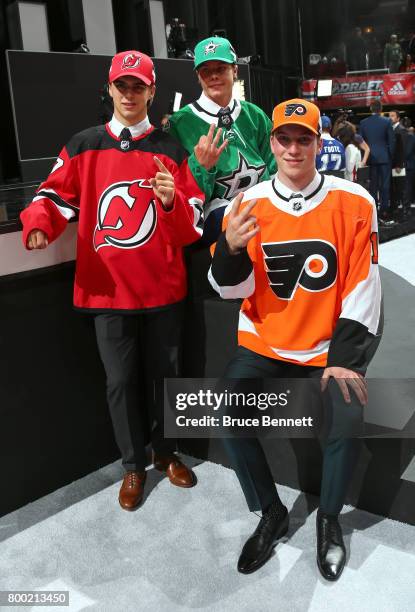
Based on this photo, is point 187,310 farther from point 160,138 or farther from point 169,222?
point 160,138

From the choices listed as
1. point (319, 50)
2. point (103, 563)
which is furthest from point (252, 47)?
point (103, 563)

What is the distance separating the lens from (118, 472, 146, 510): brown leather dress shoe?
83.9 inches

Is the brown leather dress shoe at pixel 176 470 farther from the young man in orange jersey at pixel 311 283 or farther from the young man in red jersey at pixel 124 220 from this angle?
the young man in orange jersey at pixel 311 283

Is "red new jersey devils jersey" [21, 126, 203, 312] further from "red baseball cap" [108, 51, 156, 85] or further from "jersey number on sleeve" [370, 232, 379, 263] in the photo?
"jersey number on sleeve" [370, 232, 379, 263]

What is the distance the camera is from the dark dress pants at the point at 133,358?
2100 mm

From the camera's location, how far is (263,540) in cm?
183

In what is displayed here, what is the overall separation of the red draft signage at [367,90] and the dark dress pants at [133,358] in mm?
11917

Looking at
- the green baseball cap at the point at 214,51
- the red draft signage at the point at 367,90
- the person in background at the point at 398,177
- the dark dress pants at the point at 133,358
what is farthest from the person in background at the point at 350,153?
the red draft signage at the point at 367,90

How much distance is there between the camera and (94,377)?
236 centimetres

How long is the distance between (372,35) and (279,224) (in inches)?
677

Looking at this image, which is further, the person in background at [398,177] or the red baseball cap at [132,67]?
the person in background at [398,177]

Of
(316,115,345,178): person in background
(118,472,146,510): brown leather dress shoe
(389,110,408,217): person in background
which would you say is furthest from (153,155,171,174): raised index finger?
(389,110,408,217): person in background

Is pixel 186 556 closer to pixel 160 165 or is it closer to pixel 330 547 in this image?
pixel 330 547

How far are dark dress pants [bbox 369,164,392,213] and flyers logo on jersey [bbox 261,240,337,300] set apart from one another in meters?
5.87
